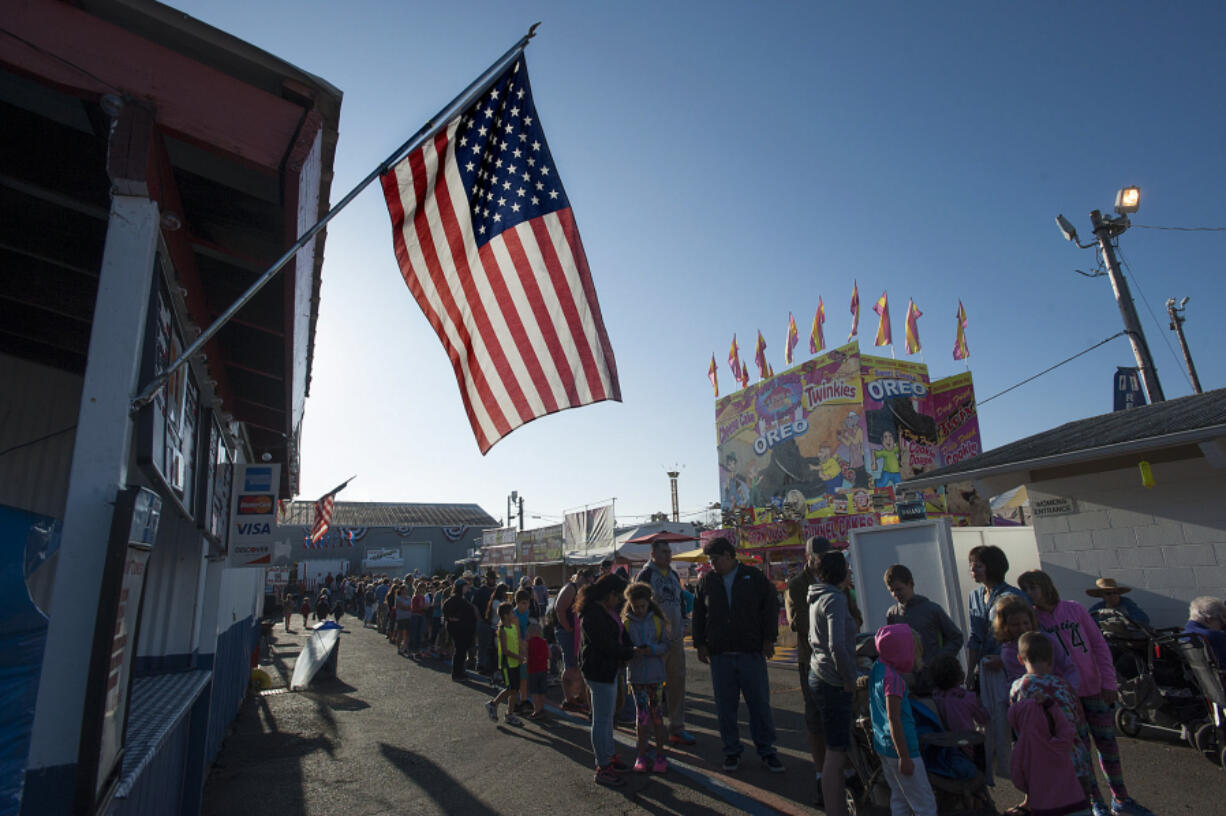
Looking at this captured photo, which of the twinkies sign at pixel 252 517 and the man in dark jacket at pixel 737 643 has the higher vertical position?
the twinkies sign at pixel 252 517

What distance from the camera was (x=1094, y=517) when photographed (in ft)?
26.4

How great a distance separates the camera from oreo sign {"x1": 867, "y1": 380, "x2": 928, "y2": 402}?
28.5 meters

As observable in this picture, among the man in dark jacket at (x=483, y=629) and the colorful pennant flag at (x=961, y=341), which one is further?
the colorful pennant flag at (x=961, y=341)

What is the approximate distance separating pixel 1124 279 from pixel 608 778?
12.4m

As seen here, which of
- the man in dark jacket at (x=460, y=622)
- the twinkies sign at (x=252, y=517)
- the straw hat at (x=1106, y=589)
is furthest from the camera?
the man in dark jacket at (x=460, y=622)

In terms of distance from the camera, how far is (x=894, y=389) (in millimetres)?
28578

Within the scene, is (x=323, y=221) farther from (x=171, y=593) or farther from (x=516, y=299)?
(x=171, y=593)

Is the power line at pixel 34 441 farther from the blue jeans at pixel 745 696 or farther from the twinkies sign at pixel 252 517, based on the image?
the blue jeans at pixel 745 696

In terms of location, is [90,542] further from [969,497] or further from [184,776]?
[969,497]

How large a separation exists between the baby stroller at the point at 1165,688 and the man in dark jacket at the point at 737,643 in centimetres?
327

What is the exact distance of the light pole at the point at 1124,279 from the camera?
37.9ft

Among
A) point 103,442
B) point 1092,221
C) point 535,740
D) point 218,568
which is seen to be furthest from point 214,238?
point 1092,221

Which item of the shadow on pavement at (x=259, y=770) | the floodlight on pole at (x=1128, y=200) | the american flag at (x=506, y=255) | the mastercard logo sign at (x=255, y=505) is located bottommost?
the shadow on pavement at (x=259, y=770)

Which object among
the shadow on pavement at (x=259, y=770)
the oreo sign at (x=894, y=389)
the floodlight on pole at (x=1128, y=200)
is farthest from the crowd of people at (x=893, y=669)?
the oreo sign at (x=894, y=389)
